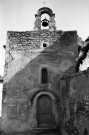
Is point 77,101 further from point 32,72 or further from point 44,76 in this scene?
point 32,72

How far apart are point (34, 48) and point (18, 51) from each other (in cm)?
104

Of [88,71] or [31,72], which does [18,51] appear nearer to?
[31,72]

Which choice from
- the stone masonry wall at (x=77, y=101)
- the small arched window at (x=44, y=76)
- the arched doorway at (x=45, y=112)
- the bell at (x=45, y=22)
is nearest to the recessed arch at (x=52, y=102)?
the arched doorway at (x=45, y=112)

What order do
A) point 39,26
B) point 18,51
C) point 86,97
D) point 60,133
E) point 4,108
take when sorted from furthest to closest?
1. point 39,26
2. point 18,51
3. point 4,108
4. point 60,133
5. point 86,97

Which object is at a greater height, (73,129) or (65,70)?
(65,70)

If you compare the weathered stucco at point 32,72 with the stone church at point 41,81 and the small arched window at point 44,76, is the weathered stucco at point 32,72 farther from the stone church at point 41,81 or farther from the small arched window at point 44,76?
the small arched window at point 44,76

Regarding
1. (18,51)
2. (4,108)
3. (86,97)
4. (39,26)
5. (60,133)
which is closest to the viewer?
(86,97)

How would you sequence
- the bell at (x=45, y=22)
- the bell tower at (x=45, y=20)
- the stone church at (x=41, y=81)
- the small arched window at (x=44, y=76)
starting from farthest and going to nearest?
1. the bell at (x=45, y=22)
2. the bell tower at (x=45, y=20)
3. the small arched window at (x=44, y=76)
4. the stone church at (x=41, y=81)

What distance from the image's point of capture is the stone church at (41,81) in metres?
8.32

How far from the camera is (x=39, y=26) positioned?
1098 cm

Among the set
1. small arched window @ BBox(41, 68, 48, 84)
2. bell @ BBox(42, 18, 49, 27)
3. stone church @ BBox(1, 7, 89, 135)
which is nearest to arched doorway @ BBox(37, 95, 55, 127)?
stone church @ BBox(1, 7, 89, 135)

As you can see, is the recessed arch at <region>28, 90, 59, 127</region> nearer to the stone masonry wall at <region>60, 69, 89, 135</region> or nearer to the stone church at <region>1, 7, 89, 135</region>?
the stone church at <region>1, 7, 89, 135</region>

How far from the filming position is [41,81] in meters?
9.71

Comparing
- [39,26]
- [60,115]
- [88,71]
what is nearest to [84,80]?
[88,71]
